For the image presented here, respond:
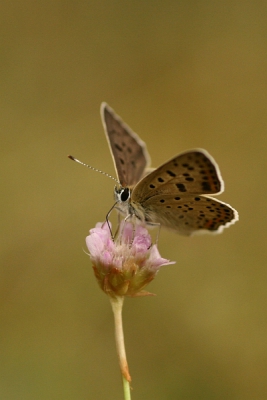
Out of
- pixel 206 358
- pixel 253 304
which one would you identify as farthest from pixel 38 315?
pixel 253 304

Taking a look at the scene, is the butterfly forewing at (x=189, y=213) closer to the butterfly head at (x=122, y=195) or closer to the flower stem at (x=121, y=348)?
the butterfly head at (x=122, y=195)

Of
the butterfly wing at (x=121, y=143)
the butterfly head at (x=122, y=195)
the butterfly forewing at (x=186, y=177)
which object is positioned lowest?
the butterfly head at (x=122, y=195)

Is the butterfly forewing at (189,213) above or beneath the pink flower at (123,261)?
above

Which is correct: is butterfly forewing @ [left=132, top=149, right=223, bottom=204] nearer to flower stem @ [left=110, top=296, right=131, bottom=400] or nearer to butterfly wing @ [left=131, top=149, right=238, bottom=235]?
butterfly wing @ [left=131, top=149, right=238, bottom=235]

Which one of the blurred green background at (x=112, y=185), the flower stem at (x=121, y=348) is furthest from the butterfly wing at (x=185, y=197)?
the blurred green background at (x=112, y=185)

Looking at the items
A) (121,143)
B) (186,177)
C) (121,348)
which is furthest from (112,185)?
(121,348)

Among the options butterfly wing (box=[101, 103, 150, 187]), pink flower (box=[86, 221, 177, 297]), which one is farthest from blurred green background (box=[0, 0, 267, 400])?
butterfly wing (box=[101, 103, 150, 187])

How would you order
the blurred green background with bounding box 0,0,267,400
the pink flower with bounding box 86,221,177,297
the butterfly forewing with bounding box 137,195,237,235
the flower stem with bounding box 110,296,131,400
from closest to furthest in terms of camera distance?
1. the flower stem with bounding box 110,296,131,400
2. the pink flower with bounding box 86,221,177,297
3. the butterfly forewing with bounding box 137,195,237,235
4. the blurred green background with bounding box 0,0,267,400
